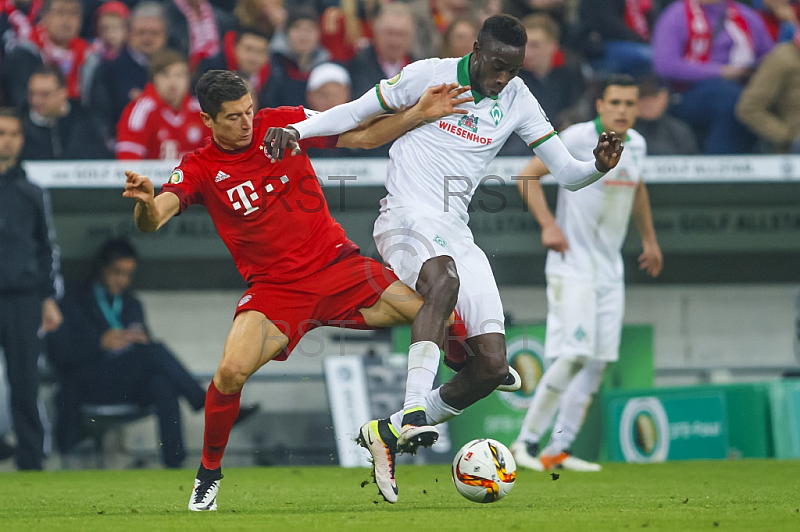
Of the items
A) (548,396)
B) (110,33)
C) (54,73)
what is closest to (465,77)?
(548,396)

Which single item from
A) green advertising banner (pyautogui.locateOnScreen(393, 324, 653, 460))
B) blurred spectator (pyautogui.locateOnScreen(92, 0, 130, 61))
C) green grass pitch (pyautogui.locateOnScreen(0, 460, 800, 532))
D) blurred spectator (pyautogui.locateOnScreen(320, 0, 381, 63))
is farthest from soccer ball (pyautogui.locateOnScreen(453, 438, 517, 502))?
blurred spectator (pyautogui.locateOnScreen(92, 0, 130, 61))

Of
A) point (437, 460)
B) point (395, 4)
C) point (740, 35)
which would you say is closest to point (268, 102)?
point (395, 4)

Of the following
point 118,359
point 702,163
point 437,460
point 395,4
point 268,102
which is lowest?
point 437,460

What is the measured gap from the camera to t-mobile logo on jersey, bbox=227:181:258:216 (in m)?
6.13

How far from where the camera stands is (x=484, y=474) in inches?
228

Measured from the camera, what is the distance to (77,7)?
11.1 meters

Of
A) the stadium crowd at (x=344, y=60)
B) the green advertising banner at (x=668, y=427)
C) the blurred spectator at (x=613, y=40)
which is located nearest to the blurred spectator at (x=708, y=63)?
the stadium crowd at (x=344, y=60)

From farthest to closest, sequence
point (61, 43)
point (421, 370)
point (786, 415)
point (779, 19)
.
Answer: point (779, 19), point (61, 43), point (786, 415), point (421, 370)

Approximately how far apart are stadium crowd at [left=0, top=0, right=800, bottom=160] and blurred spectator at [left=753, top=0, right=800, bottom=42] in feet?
0.05

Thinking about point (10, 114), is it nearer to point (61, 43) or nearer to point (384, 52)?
point (61, 43)

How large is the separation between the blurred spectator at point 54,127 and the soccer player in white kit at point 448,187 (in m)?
4.69

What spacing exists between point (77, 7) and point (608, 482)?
647 cm

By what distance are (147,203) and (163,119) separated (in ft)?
16.0

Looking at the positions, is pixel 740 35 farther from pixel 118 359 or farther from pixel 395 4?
pixel 118 359
